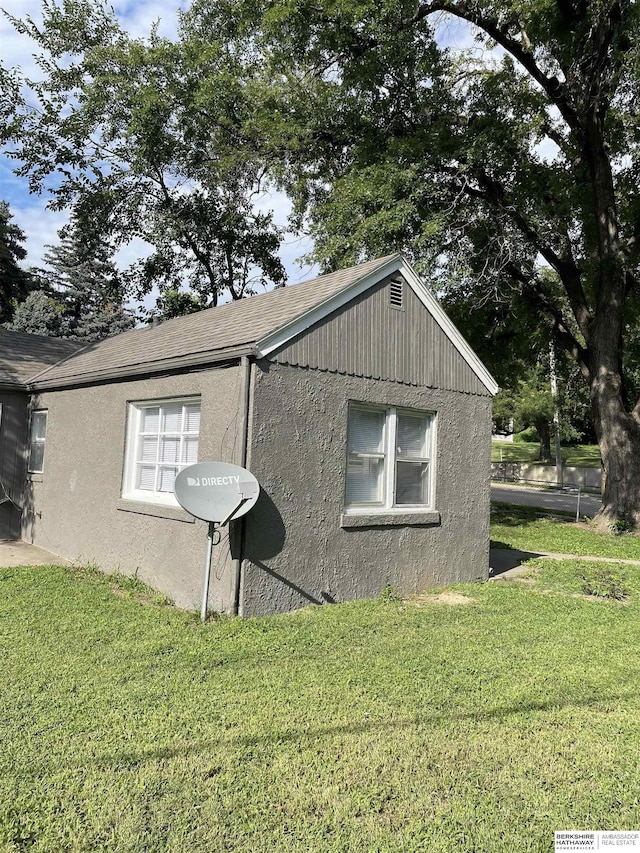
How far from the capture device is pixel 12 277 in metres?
38.8

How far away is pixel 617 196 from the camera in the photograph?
17.8 m

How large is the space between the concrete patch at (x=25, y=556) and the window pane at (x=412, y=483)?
17.1 ft

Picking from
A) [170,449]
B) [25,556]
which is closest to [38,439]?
[25,556]

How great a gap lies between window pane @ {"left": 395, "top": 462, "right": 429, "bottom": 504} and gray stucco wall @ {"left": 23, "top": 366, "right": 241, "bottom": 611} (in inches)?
105

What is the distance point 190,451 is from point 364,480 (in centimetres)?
225

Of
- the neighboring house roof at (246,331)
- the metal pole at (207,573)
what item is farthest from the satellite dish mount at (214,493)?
the neighboring house roof at (246,331)

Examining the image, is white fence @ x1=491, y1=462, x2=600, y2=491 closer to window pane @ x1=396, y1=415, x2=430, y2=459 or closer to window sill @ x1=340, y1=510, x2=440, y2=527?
window pane @ x1=396, y1=415, x2=430, y2=459

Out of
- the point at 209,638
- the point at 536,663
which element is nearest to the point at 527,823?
the point at 536,663

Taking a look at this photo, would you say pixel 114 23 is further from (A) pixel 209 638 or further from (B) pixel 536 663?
(B) pixel 536 663

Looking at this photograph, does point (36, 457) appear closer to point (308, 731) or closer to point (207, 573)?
point (207, 573)

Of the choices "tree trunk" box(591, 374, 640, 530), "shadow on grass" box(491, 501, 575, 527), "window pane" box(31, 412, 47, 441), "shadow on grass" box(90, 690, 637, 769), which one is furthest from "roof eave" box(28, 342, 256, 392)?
"tree trunk" box(591, 374, 640, 530)

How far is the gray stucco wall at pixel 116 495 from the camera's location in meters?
6.82

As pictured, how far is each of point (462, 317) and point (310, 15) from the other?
28.9 feet

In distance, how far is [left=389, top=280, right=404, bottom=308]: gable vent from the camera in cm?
821
